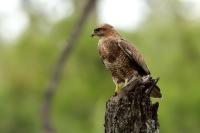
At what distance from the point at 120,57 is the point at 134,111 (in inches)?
31.5

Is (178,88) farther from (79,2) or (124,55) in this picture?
(124,55)

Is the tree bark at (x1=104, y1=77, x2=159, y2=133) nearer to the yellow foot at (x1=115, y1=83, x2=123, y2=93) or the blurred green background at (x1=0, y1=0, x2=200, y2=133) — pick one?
the yellow foot at (x1=115, y1=83, x2=123, y2=93)

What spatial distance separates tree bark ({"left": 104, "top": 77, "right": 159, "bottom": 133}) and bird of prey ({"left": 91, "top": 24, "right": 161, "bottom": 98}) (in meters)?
0.44

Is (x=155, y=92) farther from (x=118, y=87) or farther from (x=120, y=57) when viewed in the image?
(x=120, y=57)

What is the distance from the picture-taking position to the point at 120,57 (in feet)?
25.7

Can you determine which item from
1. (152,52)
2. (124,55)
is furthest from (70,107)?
(124,55)

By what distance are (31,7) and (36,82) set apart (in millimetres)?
1756

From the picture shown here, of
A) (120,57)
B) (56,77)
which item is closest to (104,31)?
(120,57)

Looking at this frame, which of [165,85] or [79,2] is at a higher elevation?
[79,2]

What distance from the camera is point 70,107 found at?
23203 mm

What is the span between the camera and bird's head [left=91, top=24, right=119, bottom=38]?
26.2 ft

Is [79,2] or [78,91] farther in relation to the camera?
[79,2]

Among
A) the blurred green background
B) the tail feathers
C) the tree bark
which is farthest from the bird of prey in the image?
the blurred green background

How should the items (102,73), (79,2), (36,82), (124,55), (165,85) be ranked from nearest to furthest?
(124,55) → (165,85) → (102,73) → (36,82) → (79,2)
